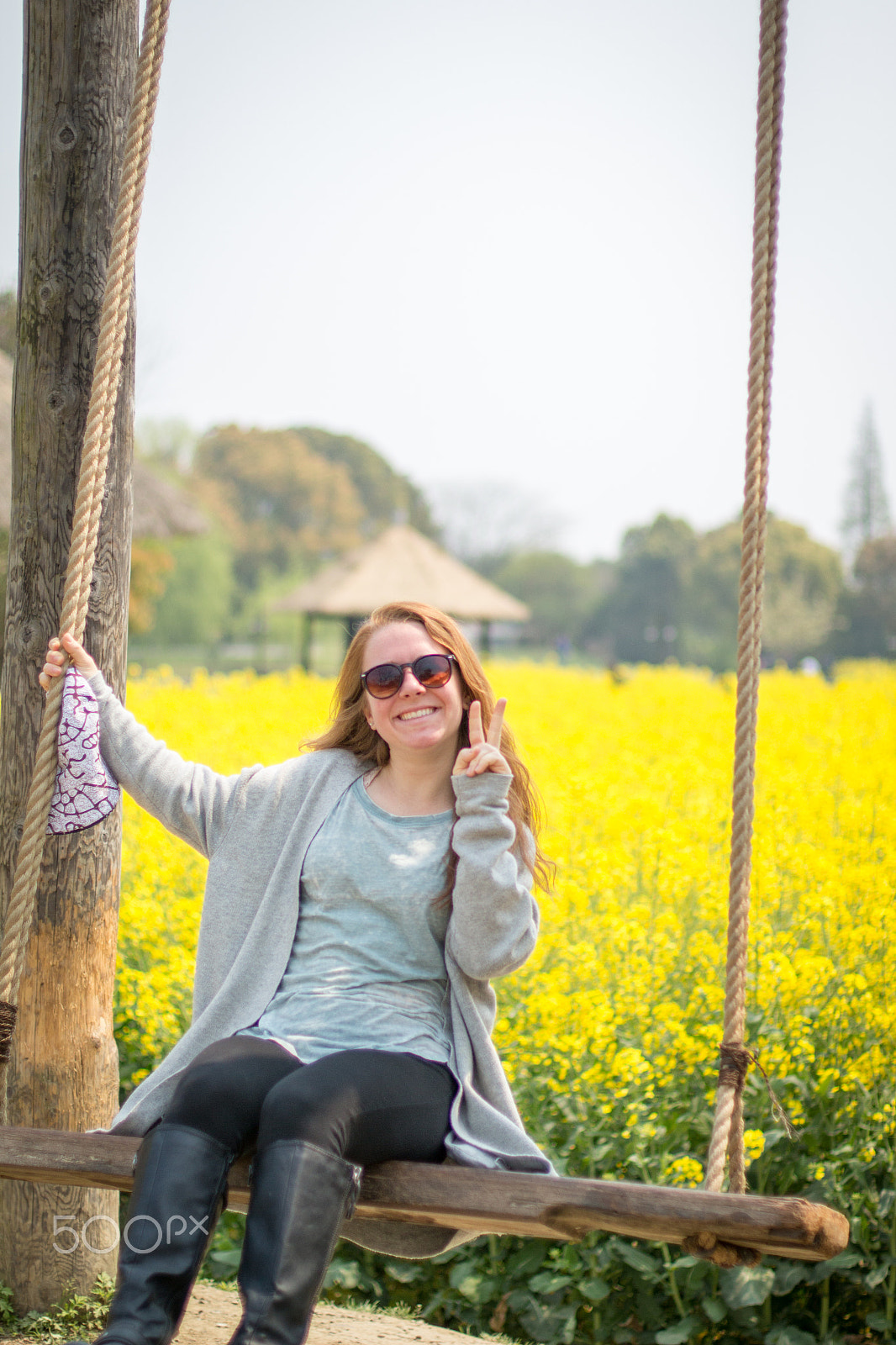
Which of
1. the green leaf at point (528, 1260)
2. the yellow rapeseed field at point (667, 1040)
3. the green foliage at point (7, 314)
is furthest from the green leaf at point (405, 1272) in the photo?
the green foliage at point (7, 314)

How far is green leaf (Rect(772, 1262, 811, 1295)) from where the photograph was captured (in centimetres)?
273

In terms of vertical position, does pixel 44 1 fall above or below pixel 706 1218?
above

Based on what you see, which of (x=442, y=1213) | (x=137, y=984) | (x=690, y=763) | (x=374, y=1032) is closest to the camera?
(x=442, y=1213)

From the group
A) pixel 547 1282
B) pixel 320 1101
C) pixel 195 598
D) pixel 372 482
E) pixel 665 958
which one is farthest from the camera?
pixel 372 482

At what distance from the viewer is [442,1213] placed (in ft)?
5.65

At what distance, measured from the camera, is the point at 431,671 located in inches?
84.4

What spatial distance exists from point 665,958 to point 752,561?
58.4 inches

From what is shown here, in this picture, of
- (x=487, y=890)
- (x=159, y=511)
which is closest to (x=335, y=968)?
(x=487, y=890)

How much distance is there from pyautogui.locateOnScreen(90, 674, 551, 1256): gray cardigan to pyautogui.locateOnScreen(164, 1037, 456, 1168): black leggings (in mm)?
82

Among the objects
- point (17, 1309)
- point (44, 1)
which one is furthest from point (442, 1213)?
point (44, 1)

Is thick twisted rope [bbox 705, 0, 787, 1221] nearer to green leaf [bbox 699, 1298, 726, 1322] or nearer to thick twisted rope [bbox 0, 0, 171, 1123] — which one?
green leaf [bbox 699, 1298, 726, 1322]

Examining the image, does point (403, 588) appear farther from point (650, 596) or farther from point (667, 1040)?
point (650, 596)

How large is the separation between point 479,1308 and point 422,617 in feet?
6.05

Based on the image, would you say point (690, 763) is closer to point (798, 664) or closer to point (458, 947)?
point (458, 947)
